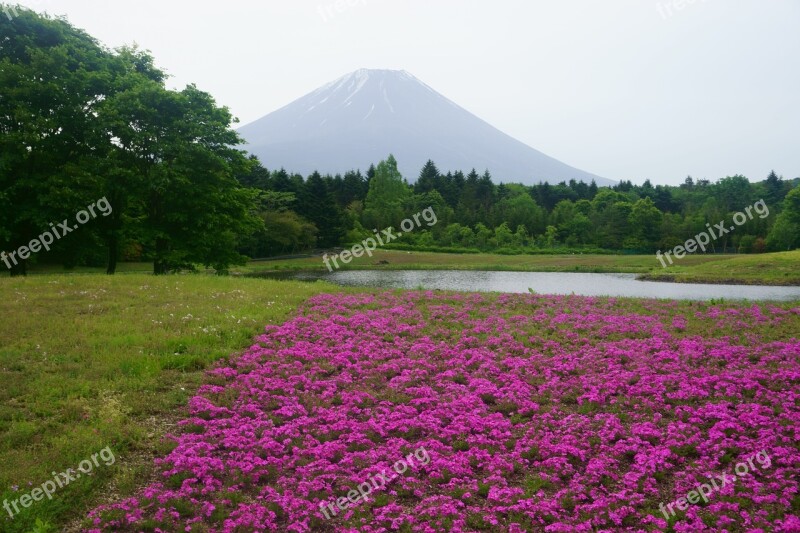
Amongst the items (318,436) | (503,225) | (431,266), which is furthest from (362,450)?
(503,225)

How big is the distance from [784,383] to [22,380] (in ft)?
50.4

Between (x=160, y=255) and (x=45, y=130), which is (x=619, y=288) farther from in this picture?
(x=45, y=130)

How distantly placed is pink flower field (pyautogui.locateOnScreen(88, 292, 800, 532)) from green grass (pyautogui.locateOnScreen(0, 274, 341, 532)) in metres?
0.67

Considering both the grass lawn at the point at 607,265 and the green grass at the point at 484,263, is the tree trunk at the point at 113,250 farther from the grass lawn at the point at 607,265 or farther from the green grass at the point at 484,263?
the green grass at the point at 484,263

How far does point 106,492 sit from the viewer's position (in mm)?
7383

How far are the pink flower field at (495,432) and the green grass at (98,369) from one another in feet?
2.21

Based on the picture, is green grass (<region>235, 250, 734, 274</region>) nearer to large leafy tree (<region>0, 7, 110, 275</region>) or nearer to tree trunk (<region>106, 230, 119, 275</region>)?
tree trunk (<region>106, 230, 119, 275</region>)

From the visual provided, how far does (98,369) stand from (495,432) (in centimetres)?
842

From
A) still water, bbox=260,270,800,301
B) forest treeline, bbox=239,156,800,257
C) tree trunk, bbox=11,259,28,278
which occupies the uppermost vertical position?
forest treeline, bbox=239,156,800,257

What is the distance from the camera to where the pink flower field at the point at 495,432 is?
22.6 feet

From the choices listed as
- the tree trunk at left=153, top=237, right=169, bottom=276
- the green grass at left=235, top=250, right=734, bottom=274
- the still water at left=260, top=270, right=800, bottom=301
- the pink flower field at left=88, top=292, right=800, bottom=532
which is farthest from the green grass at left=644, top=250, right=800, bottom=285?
the tree trunk at left=153, top=237, right=169, bottom=276

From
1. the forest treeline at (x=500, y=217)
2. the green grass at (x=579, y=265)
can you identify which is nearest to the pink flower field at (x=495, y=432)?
the green grass at (x=579, y=265)

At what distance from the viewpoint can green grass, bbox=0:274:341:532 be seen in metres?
7.55

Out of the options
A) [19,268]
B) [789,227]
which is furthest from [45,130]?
[789,227]
